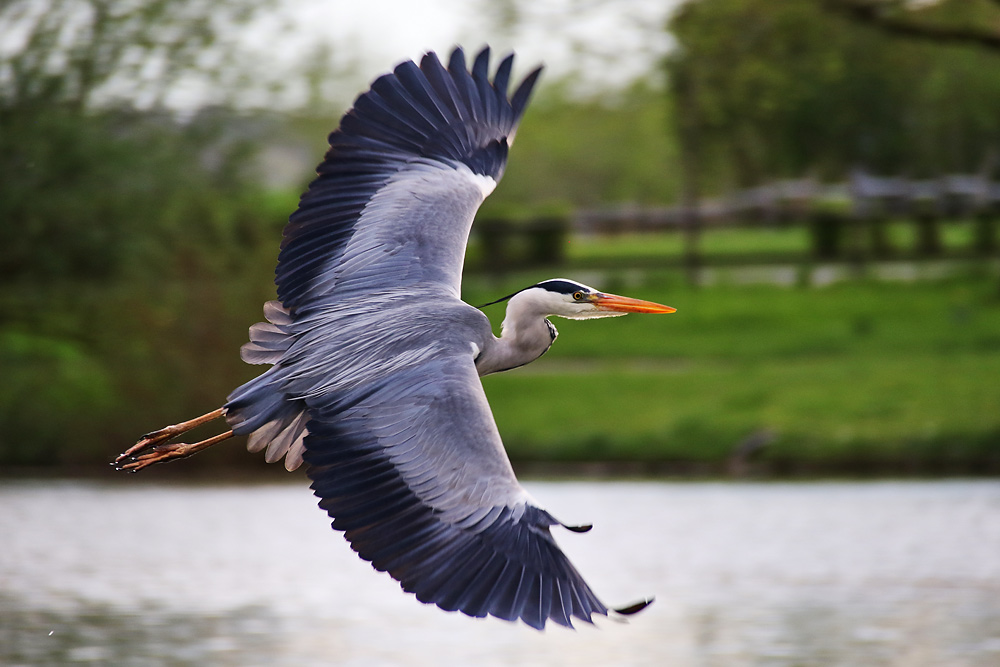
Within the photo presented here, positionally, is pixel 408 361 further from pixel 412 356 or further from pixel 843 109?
pixel 843 109

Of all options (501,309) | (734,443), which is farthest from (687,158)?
(734,443)

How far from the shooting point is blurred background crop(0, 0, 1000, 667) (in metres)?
12.5

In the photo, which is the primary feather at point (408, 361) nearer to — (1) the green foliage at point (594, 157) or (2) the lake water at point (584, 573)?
(2) the lake water at point (584, 573)

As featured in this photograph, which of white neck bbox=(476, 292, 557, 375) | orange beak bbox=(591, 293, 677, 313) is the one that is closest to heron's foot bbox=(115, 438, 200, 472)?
white neck bbox=(476, 292, 557, 375)

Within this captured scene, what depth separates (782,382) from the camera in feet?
73.2

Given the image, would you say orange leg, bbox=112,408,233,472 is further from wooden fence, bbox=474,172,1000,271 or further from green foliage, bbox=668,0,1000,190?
wooden fence, bbox=474,172,1000,271

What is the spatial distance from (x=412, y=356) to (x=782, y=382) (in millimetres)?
16579

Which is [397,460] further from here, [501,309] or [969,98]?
[969,98]

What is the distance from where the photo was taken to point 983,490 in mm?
17297

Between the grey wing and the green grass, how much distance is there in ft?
46.1

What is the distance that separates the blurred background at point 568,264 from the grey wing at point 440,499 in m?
12.5

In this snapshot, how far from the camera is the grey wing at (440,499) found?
569cm

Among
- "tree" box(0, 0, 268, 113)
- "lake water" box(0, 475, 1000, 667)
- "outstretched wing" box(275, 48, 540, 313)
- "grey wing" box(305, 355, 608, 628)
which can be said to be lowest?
"lake water" box(0, 475, 1000, 667)

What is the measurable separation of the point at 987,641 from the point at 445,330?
635 centimetres
